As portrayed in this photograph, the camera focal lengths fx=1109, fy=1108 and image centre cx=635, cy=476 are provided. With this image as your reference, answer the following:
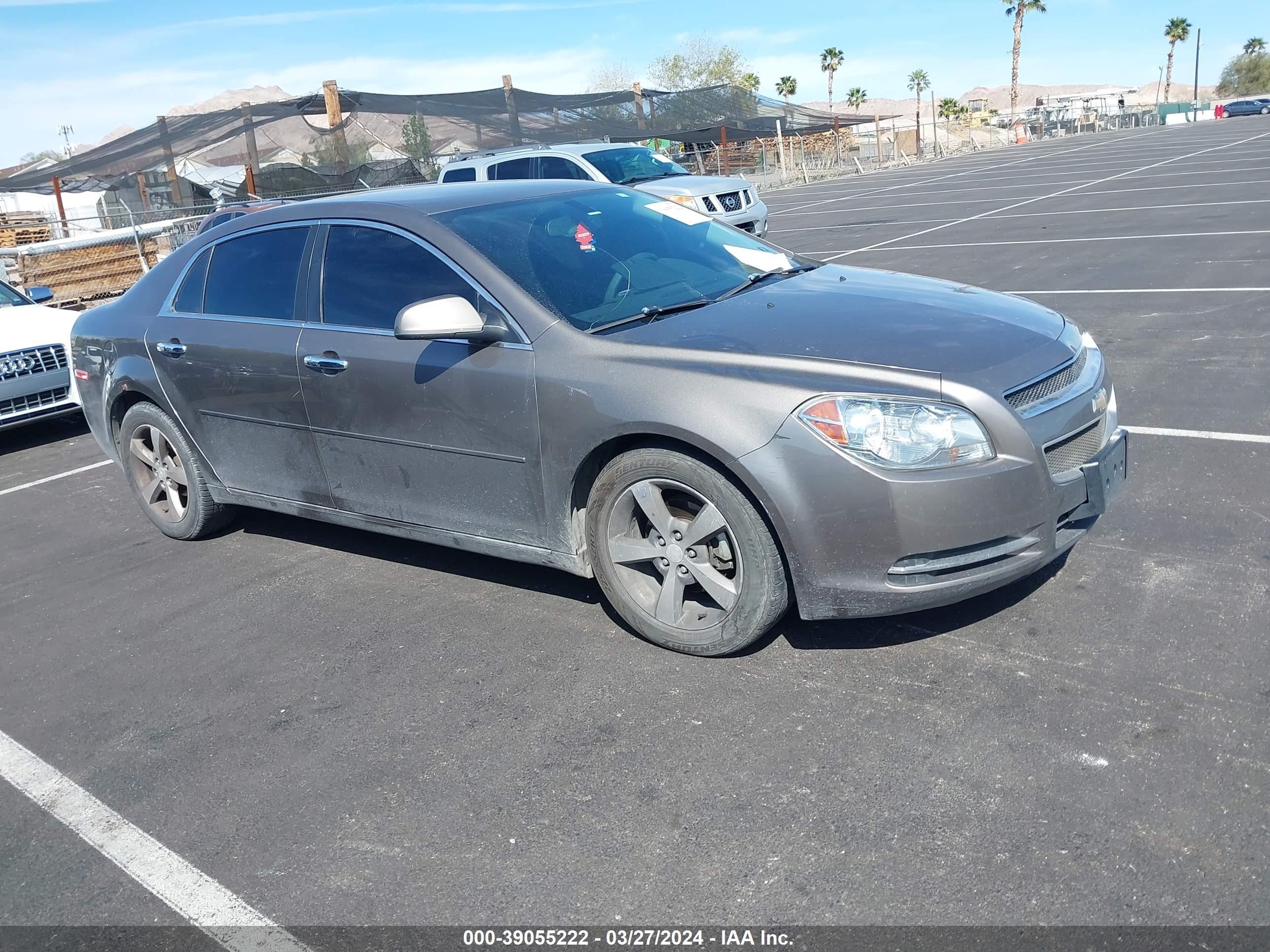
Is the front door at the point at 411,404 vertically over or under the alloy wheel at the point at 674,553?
over

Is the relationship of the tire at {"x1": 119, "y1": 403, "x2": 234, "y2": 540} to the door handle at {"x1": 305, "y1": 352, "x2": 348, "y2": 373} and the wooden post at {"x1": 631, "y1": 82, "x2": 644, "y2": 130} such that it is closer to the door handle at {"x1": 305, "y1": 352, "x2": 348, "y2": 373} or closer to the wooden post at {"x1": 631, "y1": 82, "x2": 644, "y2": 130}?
the door handle at {"x1": 305, "y1": 352, "x2": 348, "y2": 373}

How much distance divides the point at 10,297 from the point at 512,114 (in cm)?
1555

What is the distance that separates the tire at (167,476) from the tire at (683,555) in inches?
101

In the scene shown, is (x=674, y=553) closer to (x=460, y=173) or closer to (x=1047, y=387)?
(x=1047, y=387)

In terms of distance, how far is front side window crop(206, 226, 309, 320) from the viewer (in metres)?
4.90

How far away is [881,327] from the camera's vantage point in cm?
386

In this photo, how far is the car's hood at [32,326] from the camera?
8422 mm

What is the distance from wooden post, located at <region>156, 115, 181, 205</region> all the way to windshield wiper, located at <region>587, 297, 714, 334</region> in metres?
19.8

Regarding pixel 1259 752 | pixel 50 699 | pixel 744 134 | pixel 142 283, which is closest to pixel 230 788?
pixel 50 699

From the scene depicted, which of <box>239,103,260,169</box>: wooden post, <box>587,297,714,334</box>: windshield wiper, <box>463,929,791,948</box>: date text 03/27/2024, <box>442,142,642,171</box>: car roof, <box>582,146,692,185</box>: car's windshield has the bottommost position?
<box>463,929,791,948</box>: date text 03/27/2024

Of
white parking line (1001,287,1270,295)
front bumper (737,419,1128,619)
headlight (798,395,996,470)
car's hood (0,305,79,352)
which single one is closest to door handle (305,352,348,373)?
front bumper (737,419,1128,619)

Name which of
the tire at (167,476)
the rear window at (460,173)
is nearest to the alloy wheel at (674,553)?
the tire at (167,476)

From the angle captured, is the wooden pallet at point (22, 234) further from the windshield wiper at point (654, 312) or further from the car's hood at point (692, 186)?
the windshield wiper at point (654, 312)

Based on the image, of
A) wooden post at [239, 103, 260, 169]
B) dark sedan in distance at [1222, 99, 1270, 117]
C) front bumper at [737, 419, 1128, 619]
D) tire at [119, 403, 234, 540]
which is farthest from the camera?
dark sedan in distance at [1222, 99, 1270, 117]
